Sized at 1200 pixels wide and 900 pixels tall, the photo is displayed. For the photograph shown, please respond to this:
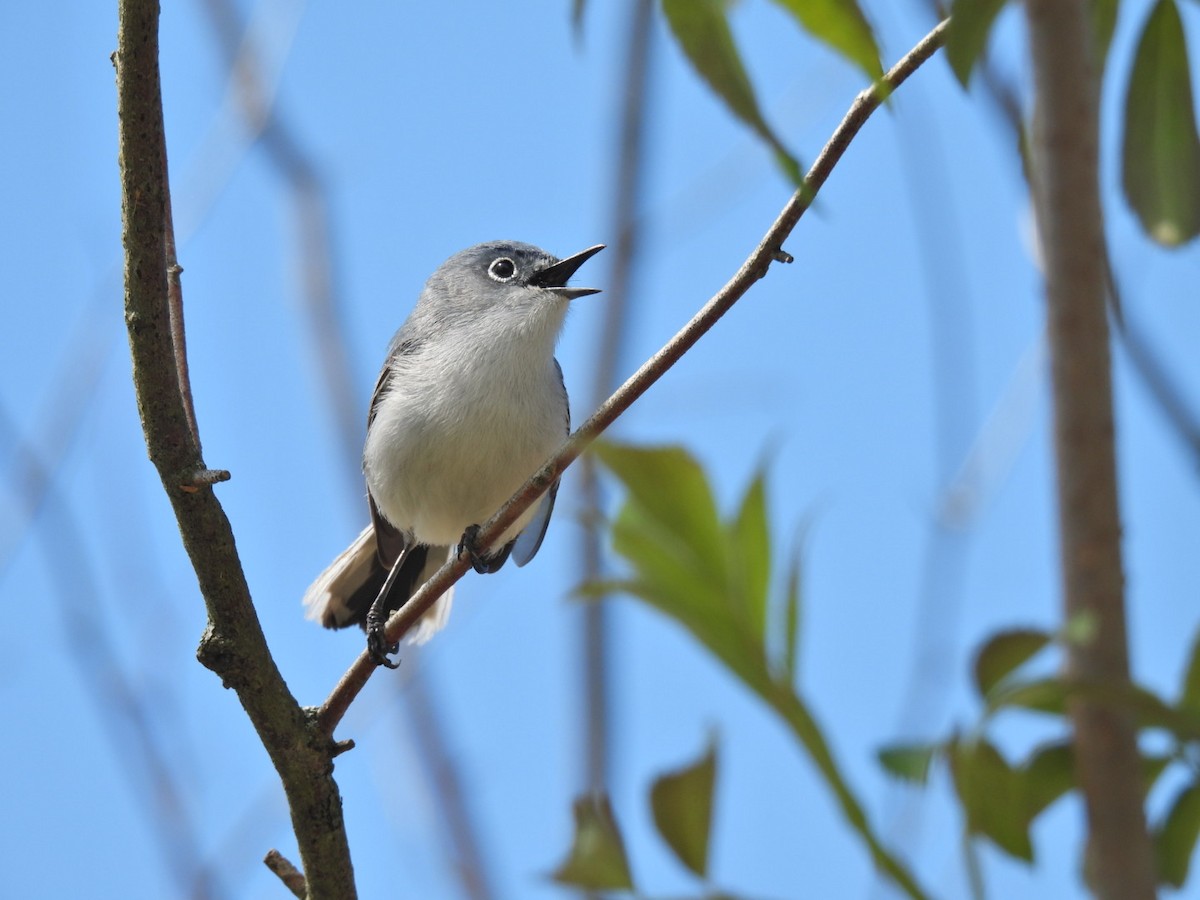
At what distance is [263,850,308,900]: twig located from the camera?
2400 millimetres

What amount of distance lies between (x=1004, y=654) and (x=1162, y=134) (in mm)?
727

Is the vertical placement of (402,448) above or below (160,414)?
below

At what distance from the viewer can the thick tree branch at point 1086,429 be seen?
965mm

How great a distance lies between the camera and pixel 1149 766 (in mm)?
1192

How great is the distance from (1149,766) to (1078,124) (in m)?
0.63

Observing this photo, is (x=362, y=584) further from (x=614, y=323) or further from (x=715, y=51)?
(x=715, y=51)

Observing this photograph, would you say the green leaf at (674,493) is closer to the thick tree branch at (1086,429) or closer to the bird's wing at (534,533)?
the thick tree branch at (1086,429)

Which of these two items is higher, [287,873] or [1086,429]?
[1086,429]

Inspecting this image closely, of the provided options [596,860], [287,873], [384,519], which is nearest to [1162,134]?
[596,860]

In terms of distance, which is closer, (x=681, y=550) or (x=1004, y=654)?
(x=681, y=550)

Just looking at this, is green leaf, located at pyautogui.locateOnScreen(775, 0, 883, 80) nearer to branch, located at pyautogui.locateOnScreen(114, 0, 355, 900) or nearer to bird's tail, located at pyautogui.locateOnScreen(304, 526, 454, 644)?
branch, located at pyautogui.locateOnScreen(114, 0, 355, 900)

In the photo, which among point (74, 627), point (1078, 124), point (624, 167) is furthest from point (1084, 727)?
point (624, 167)

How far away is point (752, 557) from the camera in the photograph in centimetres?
85

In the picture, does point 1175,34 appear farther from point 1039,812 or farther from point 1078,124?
point 1039,812
